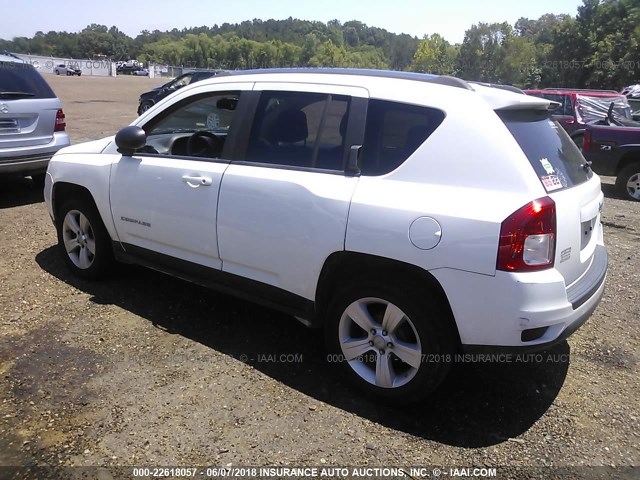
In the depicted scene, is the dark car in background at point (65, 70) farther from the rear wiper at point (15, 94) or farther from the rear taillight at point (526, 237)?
the rear taillight at point (526, 237)

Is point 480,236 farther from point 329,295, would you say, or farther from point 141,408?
point 141,408

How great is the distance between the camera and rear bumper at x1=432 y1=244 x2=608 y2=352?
2633 millimetres

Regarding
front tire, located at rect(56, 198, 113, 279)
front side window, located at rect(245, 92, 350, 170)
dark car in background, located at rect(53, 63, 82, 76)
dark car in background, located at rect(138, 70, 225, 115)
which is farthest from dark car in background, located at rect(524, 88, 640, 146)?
dark car in background, located at rect(53, 63, 82, 76)

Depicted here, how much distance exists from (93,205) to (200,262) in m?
1.32

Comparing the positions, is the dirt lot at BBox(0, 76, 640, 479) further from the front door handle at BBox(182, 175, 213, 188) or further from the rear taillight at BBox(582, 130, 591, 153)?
the rear taillight at BBox(582, 130, 591, 153)

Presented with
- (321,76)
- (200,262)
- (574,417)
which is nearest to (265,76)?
(321,76)

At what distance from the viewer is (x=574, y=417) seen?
10.2ft

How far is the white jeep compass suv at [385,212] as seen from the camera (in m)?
2.69

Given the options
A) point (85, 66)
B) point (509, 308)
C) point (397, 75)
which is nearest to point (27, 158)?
point (397, 75)

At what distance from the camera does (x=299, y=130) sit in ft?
11.4

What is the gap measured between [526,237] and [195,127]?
291 centimetres

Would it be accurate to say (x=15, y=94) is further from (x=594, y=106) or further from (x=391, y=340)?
(x=594, y=106)

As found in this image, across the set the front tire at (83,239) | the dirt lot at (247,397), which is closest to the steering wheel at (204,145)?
the front tire at (83,239)

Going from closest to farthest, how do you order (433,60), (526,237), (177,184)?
(526,237), (177,184), (433,60)
